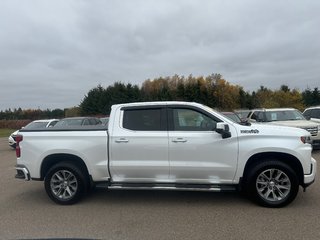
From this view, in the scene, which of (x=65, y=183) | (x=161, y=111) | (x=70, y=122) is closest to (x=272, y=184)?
(x=161, y=111)

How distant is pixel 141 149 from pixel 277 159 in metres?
2.47

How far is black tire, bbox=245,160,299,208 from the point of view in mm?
6371

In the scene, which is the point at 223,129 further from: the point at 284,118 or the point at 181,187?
the point at 284,118

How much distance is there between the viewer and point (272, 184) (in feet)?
21.1

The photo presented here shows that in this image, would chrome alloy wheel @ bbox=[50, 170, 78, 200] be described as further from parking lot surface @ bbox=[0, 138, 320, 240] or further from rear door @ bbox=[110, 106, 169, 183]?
rear door @ bbox=[110, 106, 169, 183]

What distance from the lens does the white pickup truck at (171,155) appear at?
642cm

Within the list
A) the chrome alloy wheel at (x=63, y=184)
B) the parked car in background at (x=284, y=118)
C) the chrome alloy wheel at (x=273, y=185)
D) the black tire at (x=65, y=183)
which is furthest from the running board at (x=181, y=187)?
the parked car in background at (x=284, y=118)

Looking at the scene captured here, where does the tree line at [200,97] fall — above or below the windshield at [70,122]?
above

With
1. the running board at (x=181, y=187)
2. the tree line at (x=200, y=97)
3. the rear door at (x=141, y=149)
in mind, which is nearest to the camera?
the running board at (x=181, y=187)

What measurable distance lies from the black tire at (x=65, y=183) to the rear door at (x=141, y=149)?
673mm

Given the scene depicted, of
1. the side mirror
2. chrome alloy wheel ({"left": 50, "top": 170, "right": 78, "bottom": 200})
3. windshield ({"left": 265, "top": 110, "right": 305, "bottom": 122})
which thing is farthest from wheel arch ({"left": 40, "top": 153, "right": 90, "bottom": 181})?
windshield ({"left": 265, "top": 110, "right": 305, "bottom": 122})

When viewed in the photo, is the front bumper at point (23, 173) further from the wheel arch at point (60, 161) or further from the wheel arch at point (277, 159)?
the wheel arch at point (277, 159)

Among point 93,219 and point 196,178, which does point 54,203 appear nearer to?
point 93,219

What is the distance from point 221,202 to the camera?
6828 mm
